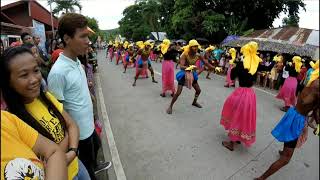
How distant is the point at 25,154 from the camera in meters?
1.62

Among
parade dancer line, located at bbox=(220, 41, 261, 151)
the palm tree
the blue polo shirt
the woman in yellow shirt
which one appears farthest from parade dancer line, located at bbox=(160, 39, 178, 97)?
the palm tree

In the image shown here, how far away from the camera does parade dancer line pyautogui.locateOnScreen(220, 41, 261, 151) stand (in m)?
5.09

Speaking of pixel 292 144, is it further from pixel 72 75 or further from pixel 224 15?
pixel 224 15

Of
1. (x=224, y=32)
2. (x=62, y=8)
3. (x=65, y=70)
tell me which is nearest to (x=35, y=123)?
(x=65, y=70)

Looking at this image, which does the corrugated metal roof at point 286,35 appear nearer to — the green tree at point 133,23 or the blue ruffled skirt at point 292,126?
the blue ruffled skirt at point 292,126

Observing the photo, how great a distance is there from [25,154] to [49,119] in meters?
0.56

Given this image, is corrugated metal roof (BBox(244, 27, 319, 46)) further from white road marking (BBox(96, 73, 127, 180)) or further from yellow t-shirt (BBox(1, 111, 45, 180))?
yellow t-shirt (BBox(1, 111, 45, 180))

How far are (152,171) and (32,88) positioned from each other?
2944mm

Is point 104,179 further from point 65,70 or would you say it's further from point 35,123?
point 35,123

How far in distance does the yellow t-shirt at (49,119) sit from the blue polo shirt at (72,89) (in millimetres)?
343

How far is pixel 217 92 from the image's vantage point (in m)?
10.8

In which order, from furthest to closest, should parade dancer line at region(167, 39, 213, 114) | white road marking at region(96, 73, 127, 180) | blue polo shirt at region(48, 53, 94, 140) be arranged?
parade dancer line at region(167, 39, 213, 114) < white road marking at region(96, 73, 127, 180) < blue polo shirt at region(48, 53, 94, 140)

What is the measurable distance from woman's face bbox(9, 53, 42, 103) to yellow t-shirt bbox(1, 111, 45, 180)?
11.9 inches

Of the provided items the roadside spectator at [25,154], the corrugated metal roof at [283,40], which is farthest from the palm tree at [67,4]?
the roadside spectator at [25,154]
